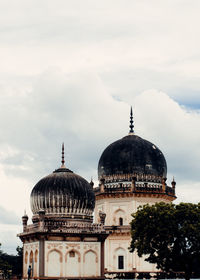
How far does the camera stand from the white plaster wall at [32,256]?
48.6 metres

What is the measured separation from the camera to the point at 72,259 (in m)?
48.8

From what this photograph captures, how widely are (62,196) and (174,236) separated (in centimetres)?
965

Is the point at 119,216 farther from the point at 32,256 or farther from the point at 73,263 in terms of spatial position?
the point at 32,256

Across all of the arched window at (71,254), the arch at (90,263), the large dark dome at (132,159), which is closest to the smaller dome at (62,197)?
the arched window at (71,254)

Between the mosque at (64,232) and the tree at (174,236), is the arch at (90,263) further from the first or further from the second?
the tree at (174,236)

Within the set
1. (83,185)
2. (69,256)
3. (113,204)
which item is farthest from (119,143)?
(69,256)

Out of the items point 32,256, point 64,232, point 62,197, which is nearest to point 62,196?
point 62,197

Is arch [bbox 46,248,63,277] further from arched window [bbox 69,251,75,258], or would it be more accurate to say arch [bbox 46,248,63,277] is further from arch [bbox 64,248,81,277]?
arched window [bbox 69,251,75,258]

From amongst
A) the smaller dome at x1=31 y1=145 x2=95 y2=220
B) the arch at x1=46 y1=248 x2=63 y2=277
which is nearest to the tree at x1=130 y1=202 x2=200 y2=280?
the smaller dome at x1=31 y1=145 x2=95 y2=220

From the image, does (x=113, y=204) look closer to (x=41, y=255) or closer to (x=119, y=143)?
(x=119, y=143)

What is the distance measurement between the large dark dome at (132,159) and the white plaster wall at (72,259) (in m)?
18.0

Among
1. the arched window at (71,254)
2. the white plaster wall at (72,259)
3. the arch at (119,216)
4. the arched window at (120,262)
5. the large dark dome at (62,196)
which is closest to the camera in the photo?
the white plaster wall at (72,259)

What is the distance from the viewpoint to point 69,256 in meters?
48.8

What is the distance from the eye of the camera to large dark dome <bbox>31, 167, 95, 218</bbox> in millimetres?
50156
